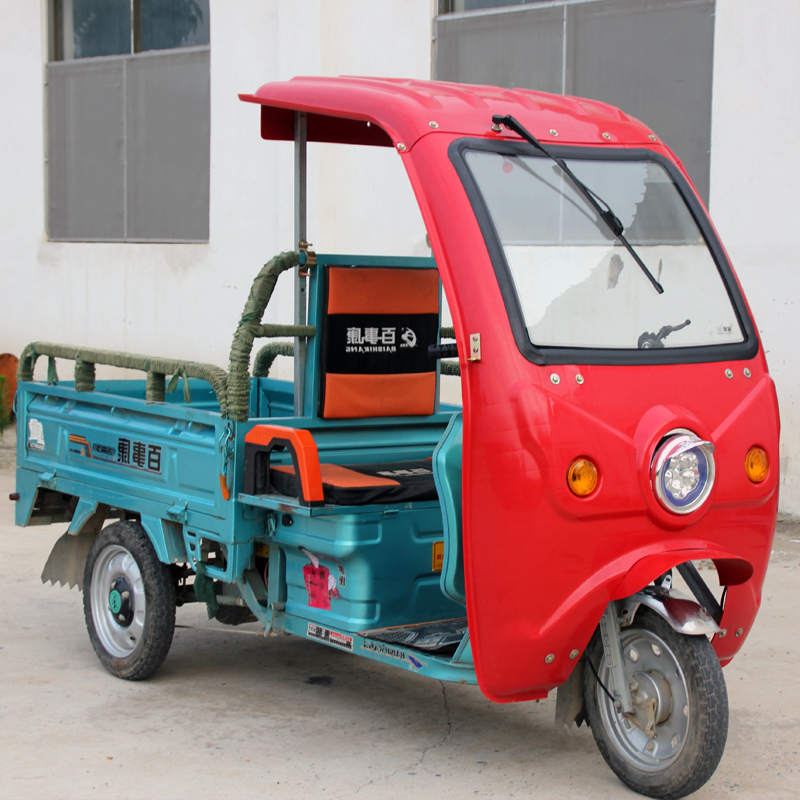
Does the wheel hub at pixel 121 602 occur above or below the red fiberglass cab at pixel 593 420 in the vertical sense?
below

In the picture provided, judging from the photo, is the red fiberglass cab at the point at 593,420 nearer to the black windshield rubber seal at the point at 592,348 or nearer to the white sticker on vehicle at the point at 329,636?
the black windshield rubber seal at the point at 592,348

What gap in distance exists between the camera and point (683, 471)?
11.8ft

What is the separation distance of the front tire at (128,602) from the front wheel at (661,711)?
74.1 inches

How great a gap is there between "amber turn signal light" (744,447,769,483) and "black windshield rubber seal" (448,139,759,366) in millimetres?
315

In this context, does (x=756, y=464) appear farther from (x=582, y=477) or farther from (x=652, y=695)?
(x=652, y=695)

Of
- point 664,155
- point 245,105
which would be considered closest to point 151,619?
point 664,155

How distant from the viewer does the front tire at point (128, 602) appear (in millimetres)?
4824

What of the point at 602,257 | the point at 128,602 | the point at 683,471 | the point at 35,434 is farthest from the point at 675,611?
the point at 35,434

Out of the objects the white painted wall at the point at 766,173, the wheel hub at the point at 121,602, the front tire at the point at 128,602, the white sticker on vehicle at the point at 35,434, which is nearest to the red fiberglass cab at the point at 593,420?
the front tire at the point at 128,602

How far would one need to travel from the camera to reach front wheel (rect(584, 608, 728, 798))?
3.48 meters

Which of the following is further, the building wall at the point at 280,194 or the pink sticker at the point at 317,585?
the building wall at the point at 280,194

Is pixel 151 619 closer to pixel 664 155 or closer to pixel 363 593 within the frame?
pixel 363 593

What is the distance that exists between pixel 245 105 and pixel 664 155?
25.3 feet

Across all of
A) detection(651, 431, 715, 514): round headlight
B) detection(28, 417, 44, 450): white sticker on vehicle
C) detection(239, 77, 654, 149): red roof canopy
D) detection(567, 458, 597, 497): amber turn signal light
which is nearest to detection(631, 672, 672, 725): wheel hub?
detection(651, 431, 715, 514): round headlight
